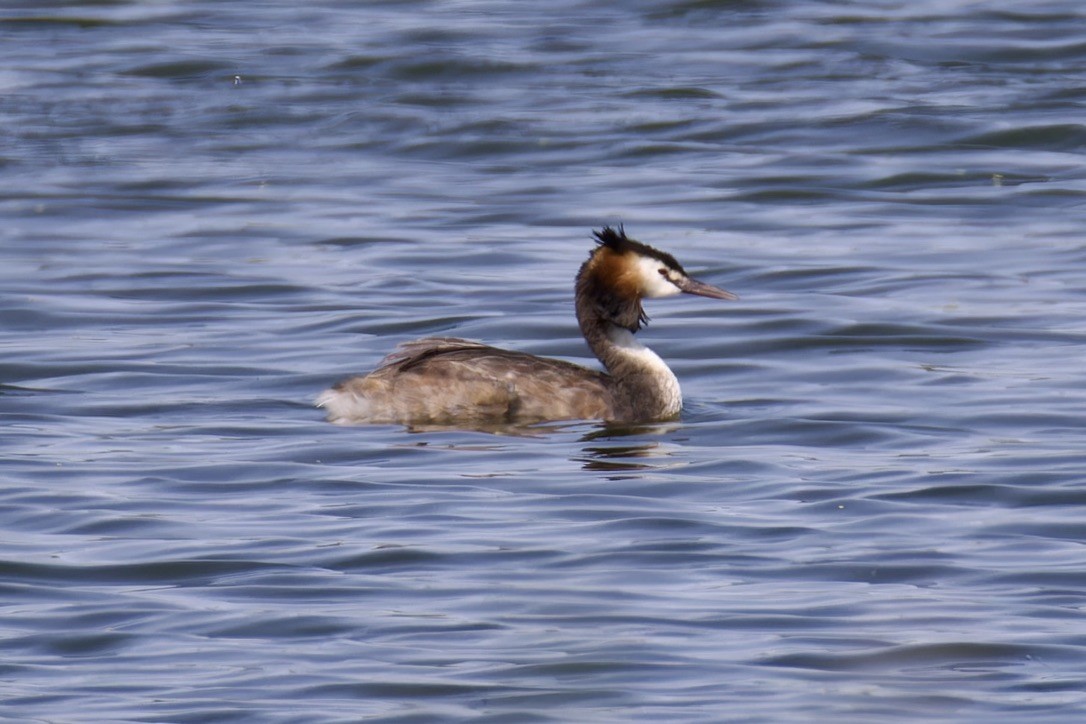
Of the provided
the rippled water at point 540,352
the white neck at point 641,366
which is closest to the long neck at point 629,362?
the white neck at point 641,366

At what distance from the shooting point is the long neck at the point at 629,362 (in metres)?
10.7

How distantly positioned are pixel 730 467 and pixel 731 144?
8.78m

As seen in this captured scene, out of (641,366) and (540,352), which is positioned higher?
(641,366)

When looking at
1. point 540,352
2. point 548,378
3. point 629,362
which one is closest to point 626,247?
point 629,362

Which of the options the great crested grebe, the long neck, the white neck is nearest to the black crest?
the great crested grebe

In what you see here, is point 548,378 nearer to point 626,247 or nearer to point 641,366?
point 641,366

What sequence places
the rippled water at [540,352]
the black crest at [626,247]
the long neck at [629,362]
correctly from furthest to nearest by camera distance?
the black crest at [626,247] < the long neck at [629,362] < the rippled water at [540,352]

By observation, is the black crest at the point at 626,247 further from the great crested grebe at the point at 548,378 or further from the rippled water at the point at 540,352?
the rippled water at the point at 540,352

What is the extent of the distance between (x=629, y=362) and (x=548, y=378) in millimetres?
562

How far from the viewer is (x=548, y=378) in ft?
34.5

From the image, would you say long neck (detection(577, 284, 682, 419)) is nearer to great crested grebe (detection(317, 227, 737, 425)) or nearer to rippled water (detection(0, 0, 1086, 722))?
great crested grebe (detection(317, 227, 737, 425))

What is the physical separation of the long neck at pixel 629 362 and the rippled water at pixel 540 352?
21 centimetres

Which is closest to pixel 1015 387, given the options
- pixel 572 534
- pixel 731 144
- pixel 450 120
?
pixel 572 534

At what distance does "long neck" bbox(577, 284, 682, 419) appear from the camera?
10.7m
